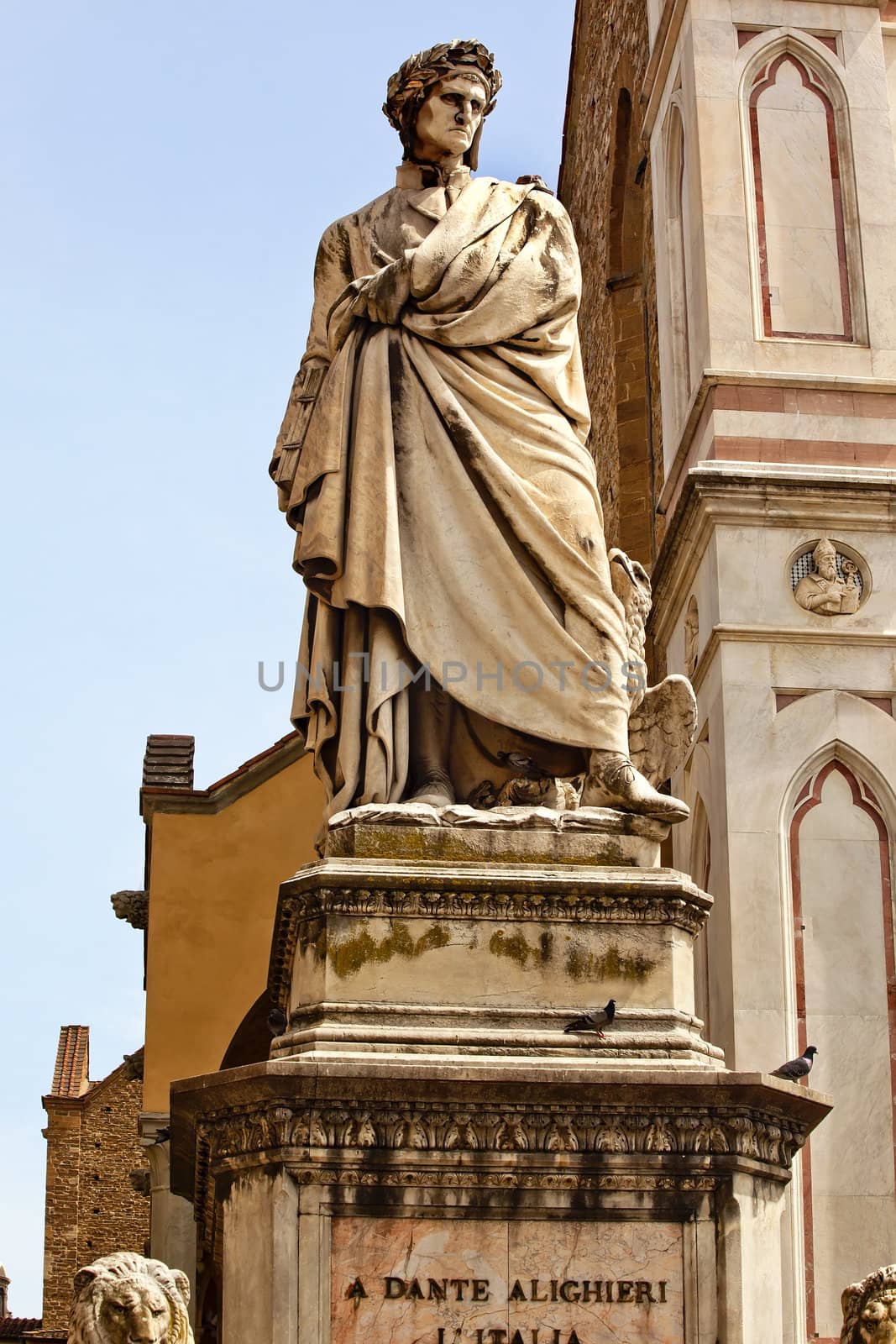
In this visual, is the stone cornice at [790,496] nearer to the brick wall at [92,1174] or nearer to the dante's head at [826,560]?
the dante's head at [826,560]

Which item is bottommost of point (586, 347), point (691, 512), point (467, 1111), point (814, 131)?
point (467, 1111)

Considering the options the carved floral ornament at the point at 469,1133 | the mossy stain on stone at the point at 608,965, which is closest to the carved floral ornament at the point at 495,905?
the mossy stain on stone at the point at 608,965

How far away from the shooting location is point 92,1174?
30.8 meters

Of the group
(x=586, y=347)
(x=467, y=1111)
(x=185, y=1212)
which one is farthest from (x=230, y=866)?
(x=467, y=1111)

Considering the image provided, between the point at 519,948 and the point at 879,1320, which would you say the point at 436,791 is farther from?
the point at 879,1320

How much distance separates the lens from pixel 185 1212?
15.2 meters

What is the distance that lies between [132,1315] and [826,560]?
7333 mm

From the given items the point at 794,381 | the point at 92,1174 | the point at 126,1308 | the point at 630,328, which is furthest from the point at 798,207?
the point at 92,1174

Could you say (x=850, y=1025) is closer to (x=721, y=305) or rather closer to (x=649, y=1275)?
(x=721, y=305)

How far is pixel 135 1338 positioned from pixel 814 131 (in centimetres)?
949

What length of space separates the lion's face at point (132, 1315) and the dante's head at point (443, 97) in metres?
4.26

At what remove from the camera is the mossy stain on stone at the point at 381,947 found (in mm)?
7453

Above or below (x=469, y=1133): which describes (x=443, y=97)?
above

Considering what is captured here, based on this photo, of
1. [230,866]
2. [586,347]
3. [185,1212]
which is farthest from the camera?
[586,347]
